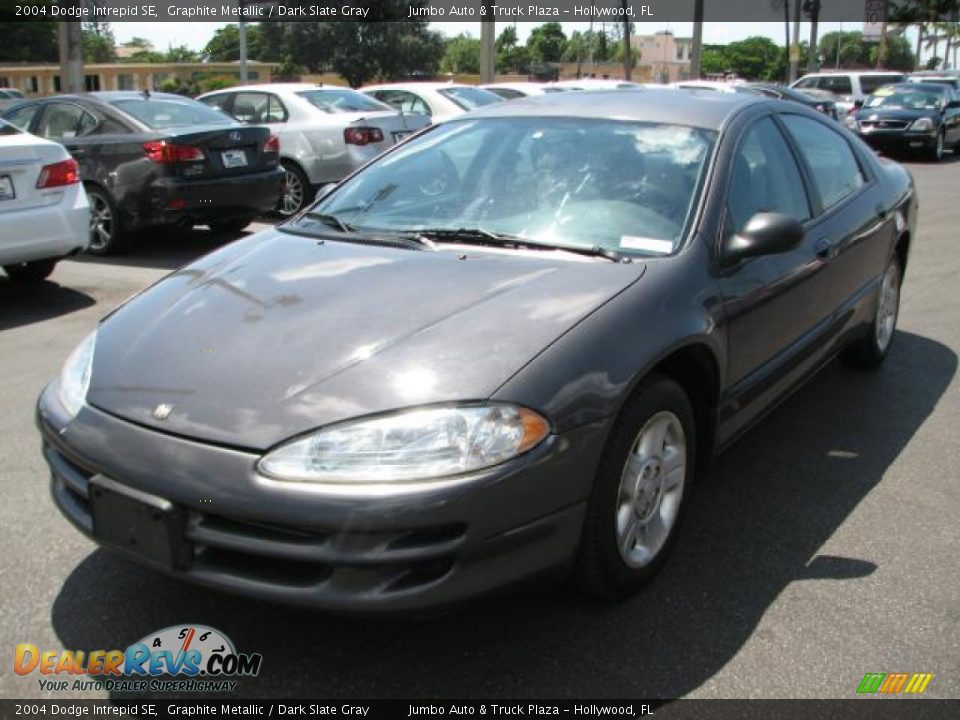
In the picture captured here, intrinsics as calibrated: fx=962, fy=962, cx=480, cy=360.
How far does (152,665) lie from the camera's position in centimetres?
263

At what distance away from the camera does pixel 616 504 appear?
8.85 ft

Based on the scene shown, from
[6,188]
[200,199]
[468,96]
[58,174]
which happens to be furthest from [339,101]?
[6,188]

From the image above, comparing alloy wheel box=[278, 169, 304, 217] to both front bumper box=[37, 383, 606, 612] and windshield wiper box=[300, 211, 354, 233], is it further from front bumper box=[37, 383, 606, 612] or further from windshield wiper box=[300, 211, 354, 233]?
front bumper box=[37, 383, 606, 612]

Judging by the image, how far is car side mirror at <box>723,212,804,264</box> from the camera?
3262 millimetres

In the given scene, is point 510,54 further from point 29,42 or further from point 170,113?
point 170,113

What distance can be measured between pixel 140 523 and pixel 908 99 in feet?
69.5

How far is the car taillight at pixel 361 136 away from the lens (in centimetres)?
1066

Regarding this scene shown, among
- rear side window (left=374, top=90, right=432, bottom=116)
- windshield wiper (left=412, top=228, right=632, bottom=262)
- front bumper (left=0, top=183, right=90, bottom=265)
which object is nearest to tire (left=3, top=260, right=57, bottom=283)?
front bumper (left=0, top=183, right=90, bottom=265)

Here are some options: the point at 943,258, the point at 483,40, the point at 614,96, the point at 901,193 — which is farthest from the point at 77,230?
the point at 483,40

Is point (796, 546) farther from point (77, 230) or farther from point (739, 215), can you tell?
point (77, 230)

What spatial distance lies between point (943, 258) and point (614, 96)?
6.01 m

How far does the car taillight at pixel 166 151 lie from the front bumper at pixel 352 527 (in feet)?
20.8

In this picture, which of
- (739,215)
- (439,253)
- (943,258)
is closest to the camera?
(439,253)

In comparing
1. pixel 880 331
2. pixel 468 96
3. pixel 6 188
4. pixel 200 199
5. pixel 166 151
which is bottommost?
pixel 880 331
